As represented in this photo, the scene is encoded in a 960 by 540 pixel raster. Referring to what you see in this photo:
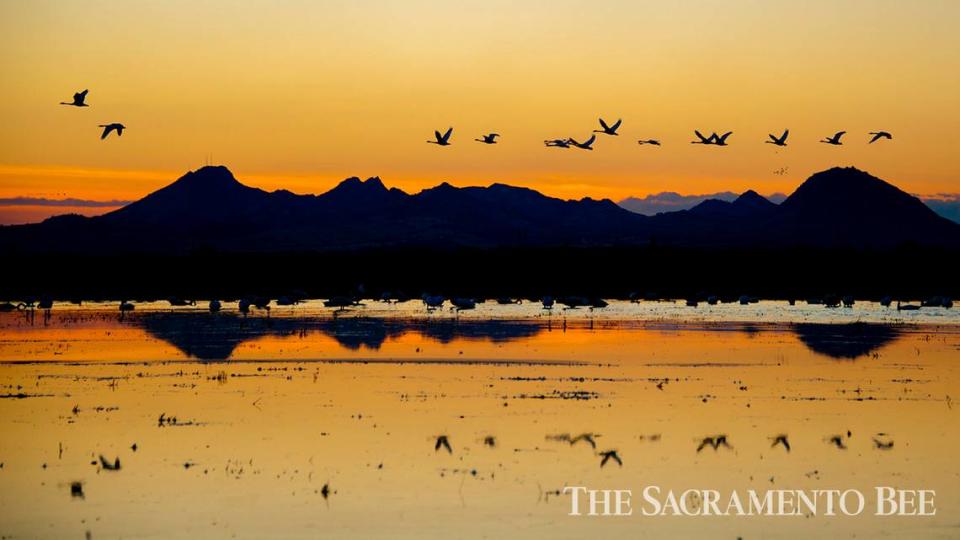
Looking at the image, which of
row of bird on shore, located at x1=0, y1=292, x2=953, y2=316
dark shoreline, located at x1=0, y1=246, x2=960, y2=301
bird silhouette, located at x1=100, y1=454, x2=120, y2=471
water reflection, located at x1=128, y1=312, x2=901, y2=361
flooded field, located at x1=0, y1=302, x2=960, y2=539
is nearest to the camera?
flooded field, located at x1=0, y1=302, x2=960, y2=539

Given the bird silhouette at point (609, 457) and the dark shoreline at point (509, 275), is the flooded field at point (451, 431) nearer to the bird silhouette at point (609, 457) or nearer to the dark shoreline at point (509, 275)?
the bird silhouette at point (609, 457)

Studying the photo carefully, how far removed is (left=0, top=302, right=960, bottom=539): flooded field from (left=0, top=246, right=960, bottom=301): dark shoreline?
3416 cm

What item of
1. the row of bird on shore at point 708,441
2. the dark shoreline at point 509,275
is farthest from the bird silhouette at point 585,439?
the dark shoreline at point 509,275

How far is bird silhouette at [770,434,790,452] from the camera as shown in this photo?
21.8 m

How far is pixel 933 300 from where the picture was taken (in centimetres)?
6200

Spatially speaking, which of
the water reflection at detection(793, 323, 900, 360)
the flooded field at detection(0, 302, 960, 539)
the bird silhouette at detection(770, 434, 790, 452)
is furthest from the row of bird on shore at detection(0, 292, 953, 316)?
the bird silhouette at detection(770, 434, 790, 452)

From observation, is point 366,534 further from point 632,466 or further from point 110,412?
point 110,412

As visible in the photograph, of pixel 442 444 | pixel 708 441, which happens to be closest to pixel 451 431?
pixel 442 444

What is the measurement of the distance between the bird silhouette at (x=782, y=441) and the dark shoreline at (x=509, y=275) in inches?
1857

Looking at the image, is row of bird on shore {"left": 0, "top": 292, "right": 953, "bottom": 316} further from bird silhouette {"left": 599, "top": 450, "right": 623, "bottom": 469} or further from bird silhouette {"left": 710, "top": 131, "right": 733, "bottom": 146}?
bird silhouette {"left": 599, "top": 450, "right": 623, "bottom": 469}

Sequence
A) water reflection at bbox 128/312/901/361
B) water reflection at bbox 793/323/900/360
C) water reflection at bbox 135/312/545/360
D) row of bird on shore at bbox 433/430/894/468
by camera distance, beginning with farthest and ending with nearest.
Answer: water reflection at bbox 135/312/545/360 < water reflection at bbox 128/312/901/361 < water reflection at bbox 793/323/900/360 < row of bird on shore at bbox 433/430/894/468

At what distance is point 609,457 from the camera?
2078 cm

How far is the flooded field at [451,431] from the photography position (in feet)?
56.4

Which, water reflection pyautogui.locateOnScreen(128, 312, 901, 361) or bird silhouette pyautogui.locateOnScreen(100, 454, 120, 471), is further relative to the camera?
water reflection pyautogui.locateOnScreen(128, 312, 901, 361)
